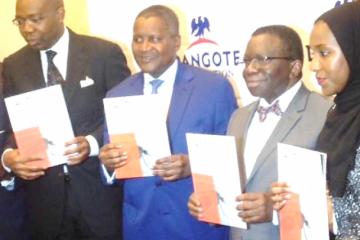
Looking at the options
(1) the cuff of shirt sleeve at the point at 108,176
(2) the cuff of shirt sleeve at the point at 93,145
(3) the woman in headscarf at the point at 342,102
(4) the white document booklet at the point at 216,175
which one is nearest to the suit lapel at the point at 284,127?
(4) the white document booklet at the point at 216,175

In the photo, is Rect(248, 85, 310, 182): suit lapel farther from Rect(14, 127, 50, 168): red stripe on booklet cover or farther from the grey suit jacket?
Rect(14, 127, 50, 168): red stripe on booklet cover

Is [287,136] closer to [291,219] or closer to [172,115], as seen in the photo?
[291,219]

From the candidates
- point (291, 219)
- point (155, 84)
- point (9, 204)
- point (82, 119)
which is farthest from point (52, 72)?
point (291, 219)

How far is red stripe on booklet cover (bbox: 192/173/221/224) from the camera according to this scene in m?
2.18

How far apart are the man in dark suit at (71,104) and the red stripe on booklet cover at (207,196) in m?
0.76

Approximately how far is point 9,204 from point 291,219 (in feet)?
5.46

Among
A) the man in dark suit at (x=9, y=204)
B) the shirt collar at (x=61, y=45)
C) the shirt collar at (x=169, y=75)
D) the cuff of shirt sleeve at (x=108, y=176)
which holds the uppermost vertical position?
the shirt collar at (x=61, y=45)

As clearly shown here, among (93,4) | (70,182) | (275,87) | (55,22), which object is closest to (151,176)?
(70,182)

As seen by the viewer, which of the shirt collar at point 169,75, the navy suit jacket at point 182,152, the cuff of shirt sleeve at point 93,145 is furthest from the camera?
the cuff of shirt sleeve at point 93,145

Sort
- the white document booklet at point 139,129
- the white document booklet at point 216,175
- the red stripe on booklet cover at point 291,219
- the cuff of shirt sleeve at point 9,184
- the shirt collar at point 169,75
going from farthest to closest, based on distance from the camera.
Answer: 1. the cuff of shirt sleeve at point 9,184
2. the shirt collar at point 169,75
3. the white document booklet at point 139,129
4. the white document booklet at point 216,175
5. the red stripe on booklet cover at point 291,219

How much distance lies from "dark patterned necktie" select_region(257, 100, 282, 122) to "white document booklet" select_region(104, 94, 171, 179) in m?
0.38

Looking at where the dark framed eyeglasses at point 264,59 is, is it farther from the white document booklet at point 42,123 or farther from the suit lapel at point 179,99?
the white document booklet at point 42,123

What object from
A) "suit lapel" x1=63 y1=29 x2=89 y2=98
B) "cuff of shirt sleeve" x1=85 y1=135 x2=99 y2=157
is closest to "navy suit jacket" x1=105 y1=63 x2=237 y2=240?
"cuff of shirt sleeve" x1=85 y1=135 x2=99 y2=157

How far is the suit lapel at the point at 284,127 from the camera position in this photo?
217 cm
